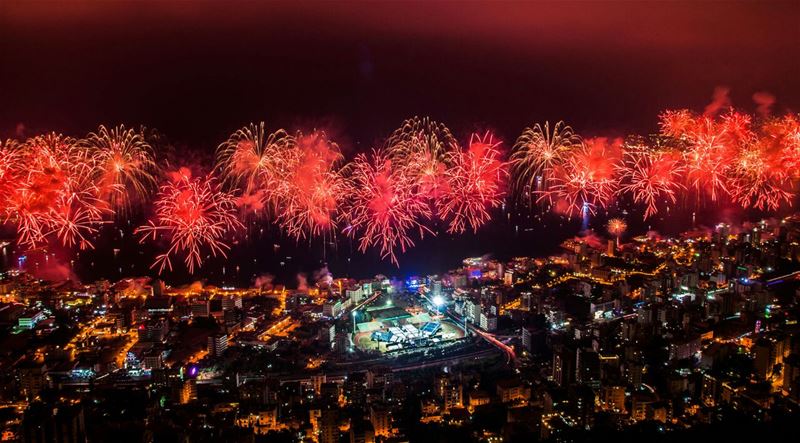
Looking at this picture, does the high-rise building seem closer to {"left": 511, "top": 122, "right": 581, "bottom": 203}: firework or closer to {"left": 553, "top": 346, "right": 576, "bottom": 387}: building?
{"left": 553, "top": 346, "right": 576, "bottom": 387}: building

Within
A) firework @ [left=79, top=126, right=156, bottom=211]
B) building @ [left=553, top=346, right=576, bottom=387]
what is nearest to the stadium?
building @ [left=553, top=346, right=576, bottom=387]

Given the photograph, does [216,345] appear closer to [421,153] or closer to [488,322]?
[488,322]

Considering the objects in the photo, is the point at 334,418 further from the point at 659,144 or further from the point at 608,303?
the point at 659,144

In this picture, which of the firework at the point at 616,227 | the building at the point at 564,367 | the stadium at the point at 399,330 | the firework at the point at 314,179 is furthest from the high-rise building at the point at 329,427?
the firework at the point at 616,227

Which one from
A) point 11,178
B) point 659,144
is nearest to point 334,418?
point 11,178

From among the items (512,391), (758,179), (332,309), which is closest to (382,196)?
(332,309)

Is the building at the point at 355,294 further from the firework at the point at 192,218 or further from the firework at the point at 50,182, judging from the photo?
the firework at the point at 50,182
